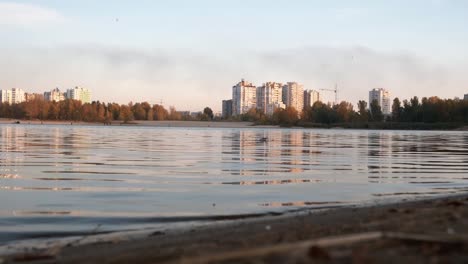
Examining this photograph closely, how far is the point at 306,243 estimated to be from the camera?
6.04 meters

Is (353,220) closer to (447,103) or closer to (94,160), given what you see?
(94,160)

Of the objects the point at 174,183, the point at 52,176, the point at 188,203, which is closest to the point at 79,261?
the point at 188,203

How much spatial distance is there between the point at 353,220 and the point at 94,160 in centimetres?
1898

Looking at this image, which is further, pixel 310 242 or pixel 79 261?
pixel 79 261

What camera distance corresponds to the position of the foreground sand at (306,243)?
5.60 m

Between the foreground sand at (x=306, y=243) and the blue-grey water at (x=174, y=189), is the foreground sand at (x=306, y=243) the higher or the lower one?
the higher one

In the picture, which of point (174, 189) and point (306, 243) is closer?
point (306, 243)

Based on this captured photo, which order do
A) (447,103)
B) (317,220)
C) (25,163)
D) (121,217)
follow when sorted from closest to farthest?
(317,220) < (121,217) < (25,163) < (447,103)

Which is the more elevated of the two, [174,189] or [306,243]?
[306,243]

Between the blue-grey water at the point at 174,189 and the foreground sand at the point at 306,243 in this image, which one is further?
A: the blue-grey water at the point at 174,189

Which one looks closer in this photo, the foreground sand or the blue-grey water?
the foreground sand

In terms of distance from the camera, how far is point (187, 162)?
26328 mm

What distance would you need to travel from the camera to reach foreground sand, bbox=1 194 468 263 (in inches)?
220

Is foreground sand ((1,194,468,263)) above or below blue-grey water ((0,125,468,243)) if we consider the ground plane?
above
